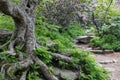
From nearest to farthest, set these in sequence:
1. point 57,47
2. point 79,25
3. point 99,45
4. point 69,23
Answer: point 57,47 < point 99,45 < point 69,23 < point 79,25

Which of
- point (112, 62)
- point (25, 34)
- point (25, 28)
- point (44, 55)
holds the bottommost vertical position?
point (112, 62)

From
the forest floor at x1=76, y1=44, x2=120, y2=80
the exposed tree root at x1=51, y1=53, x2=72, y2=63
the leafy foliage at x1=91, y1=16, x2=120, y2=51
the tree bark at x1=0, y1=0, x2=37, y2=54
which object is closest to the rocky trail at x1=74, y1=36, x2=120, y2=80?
the forest floor at x1=76, y1=44, x2=120, y2=80

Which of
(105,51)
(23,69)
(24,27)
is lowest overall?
(105,51)

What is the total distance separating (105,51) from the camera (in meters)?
12.3

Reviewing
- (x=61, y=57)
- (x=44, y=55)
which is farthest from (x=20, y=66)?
(x=61, y=57)

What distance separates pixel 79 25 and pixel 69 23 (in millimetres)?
2481

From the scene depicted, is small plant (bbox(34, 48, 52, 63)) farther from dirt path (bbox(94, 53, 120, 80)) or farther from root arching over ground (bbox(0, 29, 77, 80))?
dirt path (bbox(94, 53, 120, 80))

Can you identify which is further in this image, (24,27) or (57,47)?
(57,47)

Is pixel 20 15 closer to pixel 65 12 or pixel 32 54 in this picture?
pixel 32 54

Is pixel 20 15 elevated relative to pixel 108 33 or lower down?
elevated

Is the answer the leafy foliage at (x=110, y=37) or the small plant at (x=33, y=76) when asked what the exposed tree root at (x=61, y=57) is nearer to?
the small plant at (x=33, y=76)

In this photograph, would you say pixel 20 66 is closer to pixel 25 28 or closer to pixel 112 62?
pixel 25 28

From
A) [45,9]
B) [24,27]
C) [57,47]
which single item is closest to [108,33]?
[45,9]

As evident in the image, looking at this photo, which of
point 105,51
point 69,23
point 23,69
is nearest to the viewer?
point 23,69
